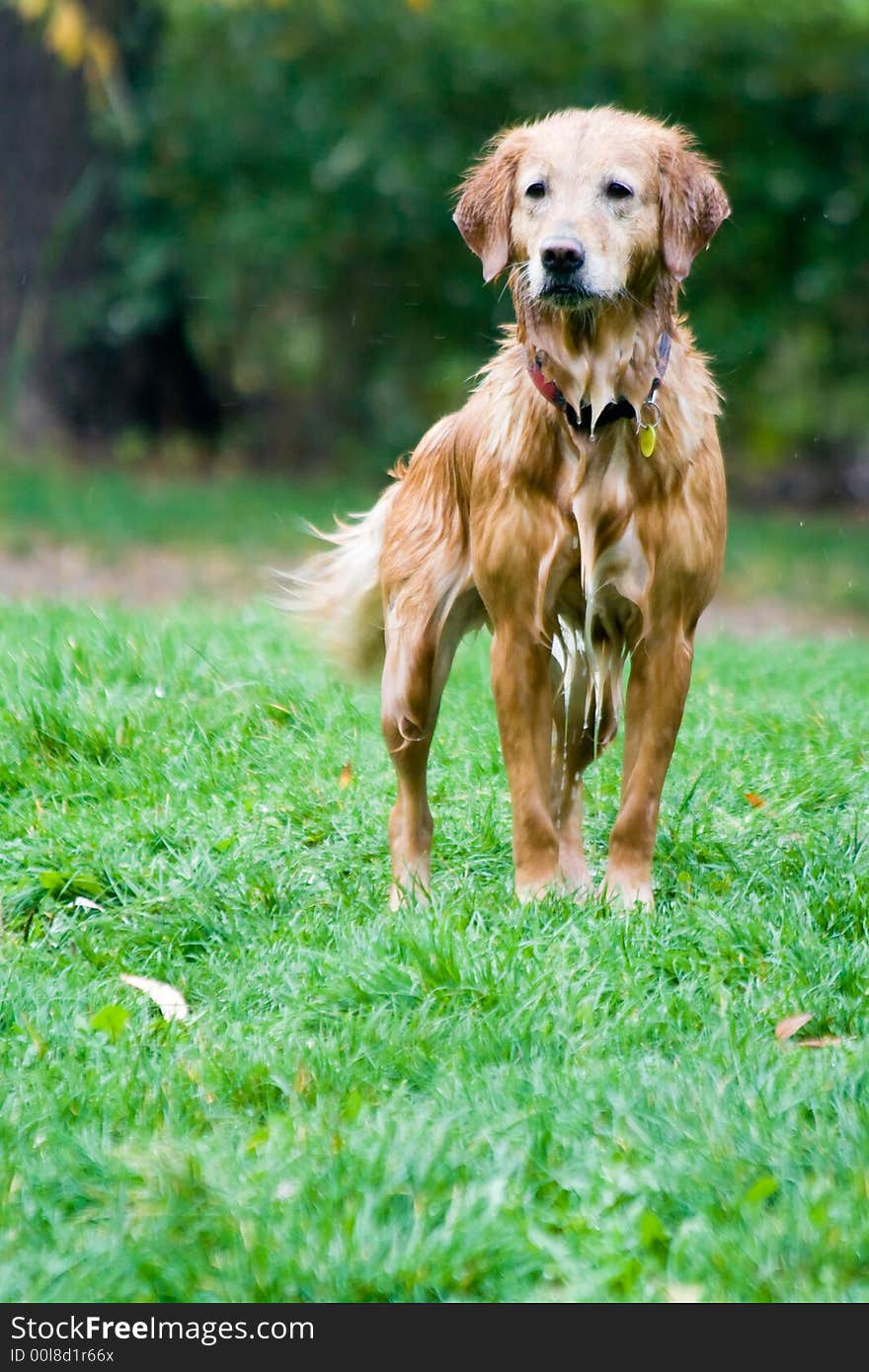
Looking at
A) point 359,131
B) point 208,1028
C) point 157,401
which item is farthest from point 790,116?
point 208,1028

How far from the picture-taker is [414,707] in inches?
181

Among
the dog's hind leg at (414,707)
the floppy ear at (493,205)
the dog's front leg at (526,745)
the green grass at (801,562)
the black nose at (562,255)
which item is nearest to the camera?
the black nose at (562,255)

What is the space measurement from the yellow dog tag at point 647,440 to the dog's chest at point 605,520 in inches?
1.0

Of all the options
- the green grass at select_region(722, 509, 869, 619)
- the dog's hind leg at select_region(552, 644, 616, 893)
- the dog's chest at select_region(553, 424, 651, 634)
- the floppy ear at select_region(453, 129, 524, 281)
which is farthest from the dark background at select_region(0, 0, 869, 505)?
the dog's chest at select_region(553, 424, 651, 634)

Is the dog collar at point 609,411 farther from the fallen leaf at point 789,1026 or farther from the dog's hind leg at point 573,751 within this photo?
the fallen leaf at point 789,1026

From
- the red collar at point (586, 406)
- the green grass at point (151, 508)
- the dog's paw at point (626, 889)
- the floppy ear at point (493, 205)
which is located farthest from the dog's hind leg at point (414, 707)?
the green grass at point (151, 508)

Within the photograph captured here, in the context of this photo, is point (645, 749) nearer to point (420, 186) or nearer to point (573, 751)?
point (573, 751)

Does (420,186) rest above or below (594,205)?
below

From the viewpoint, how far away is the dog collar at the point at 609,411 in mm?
4051

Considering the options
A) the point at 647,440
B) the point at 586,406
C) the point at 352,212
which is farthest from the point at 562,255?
the point at 352,212

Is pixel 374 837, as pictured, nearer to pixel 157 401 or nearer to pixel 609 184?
pixel 609 184

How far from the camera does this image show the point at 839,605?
11953 mm

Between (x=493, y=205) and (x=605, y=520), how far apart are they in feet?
2.78

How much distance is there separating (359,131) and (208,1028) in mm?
11179
